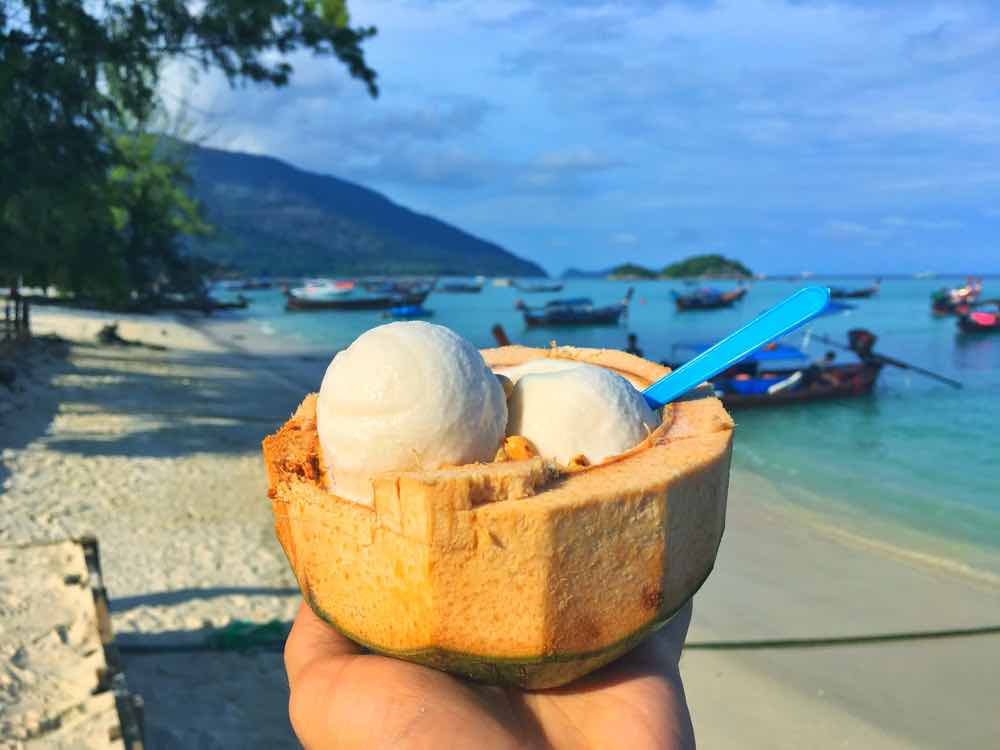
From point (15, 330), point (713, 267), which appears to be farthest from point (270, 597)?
point (713, 267)

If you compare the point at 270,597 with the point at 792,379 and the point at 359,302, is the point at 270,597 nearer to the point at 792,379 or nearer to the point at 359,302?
the point at 792,379

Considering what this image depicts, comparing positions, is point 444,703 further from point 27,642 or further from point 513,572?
point 27,642

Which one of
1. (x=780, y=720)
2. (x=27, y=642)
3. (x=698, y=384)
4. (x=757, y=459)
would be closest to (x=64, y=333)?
(x=757, y=459)

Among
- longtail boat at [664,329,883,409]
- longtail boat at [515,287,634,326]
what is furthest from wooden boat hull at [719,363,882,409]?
longtail boat at [515,287,634,326]

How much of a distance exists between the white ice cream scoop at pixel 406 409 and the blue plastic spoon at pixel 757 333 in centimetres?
51

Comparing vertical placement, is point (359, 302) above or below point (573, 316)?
above

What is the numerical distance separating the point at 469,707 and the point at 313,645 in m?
0.43

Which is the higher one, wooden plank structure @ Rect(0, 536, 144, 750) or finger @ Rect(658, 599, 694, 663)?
finger @ Rect(658, 599, 694, 663)

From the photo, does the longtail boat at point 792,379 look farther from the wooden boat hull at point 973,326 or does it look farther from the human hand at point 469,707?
the wooden boat hull at point 973,326

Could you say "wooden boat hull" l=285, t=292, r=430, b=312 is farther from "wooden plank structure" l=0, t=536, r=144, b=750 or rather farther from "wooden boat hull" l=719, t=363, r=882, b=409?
"wooden plank structure" l=0, t=536, r=144, b=750

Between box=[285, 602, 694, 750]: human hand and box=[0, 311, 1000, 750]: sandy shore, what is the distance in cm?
334

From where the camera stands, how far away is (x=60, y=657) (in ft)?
15.6

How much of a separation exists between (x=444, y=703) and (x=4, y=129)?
9.61 meters

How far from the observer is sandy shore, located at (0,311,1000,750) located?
5.28 meters
